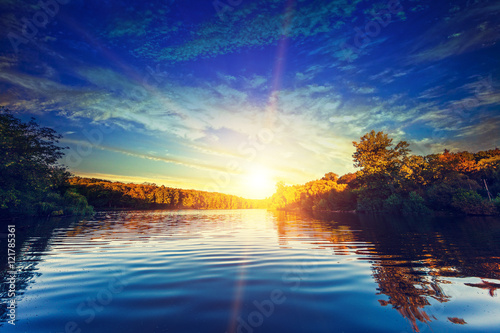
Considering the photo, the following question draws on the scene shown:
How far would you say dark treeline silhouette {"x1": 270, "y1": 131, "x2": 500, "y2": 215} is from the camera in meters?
39.2

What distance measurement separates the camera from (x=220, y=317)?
14.6 ft

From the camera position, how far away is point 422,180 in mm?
51719

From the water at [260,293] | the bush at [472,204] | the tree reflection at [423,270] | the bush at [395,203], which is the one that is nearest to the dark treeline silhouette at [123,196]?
the water at [260,293]

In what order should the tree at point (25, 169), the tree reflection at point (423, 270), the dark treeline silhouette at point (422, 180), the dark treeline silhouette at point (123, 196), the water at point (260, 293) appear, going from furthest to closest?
the dark treeline silhouette at point (123, 196) < the dark treeline silhouette at point (422, 180) < the tree at point (25, 169) < the tree reflection at point (423, 270) < the water at point (260, 293)

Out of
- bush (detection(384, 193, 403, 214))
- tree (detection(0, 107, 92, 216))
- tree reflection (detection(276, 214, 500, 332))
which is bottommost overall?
bush (detection(384, 193, 403, 214))

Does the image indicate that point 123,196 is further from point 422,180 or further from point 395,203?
point 422,180

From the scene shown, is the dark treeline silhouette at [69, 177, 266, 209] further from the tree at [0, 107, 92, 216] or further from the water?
the water

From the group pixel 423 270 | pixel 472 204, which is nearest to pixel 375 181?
pixel 472 204

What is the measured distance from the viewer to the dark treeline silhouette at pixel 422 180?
39.2 m

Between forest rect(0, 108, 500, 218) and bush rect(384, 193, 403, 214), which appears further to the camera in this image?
bush rect(384, 193, 403, 214)

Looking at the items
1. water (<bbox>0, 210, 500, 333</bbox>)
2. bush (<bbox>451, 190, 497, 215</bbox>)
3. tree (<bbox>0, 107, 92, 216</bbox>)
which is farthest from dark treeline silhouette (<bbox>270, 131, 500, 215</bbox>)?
tree (<bbox>0, 107, 92, 216</bbox>)

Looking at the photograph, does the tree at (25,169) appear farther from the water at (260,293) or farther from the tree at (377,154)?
the tree at (377,154)

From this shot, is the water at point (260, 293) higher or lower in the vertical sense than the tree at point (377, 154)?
lower

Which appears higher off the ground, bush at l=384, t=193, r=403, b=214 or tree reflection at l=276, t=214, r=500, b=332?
tree reflection at l=276, t=214, r=500, b=332
